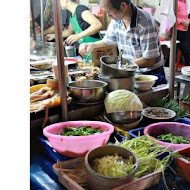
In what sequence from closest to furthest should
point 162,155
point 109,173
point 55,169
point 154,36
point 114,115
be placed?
1. point 109,173
2. point 55,169
3. point 162,155
4. point 114,115
5. point 154,36

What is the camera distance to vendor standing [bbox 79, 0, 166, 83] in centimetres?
301

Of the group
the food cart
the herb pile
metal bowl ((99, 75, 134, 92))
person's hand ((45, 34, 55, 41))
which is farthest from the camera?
person's hand ((45, 34, 55, 41))

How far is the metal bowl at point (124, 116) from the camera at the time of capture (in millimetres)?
1931

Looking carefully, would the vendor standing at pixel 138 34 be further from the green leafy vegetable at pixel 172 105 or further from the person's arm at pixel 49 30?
the person's arm at pixel 49 30

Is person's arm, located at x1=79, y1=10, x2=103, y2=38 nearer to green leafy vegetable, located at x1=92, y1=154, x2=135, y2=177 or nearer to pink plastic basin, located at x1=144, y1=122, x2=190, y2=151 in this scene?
pink plastic basin, located at x1=144, y1=122, x2=190, y2=151

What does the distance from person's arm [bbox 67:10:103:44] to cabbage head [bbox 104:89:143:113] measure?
8.02 feet

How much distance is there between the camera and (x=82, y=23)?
436 cm

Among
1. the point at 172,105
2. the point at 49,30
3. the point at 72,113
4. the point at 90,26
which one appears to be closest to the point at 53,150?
the point at 72,113

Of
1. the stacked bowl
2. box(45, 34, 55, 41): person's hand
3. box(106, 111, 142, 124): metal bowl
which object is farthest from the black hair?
box(45, 34, 55, 41): person's hand

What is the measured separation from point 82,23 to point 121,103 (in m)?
Answer: 2.76
